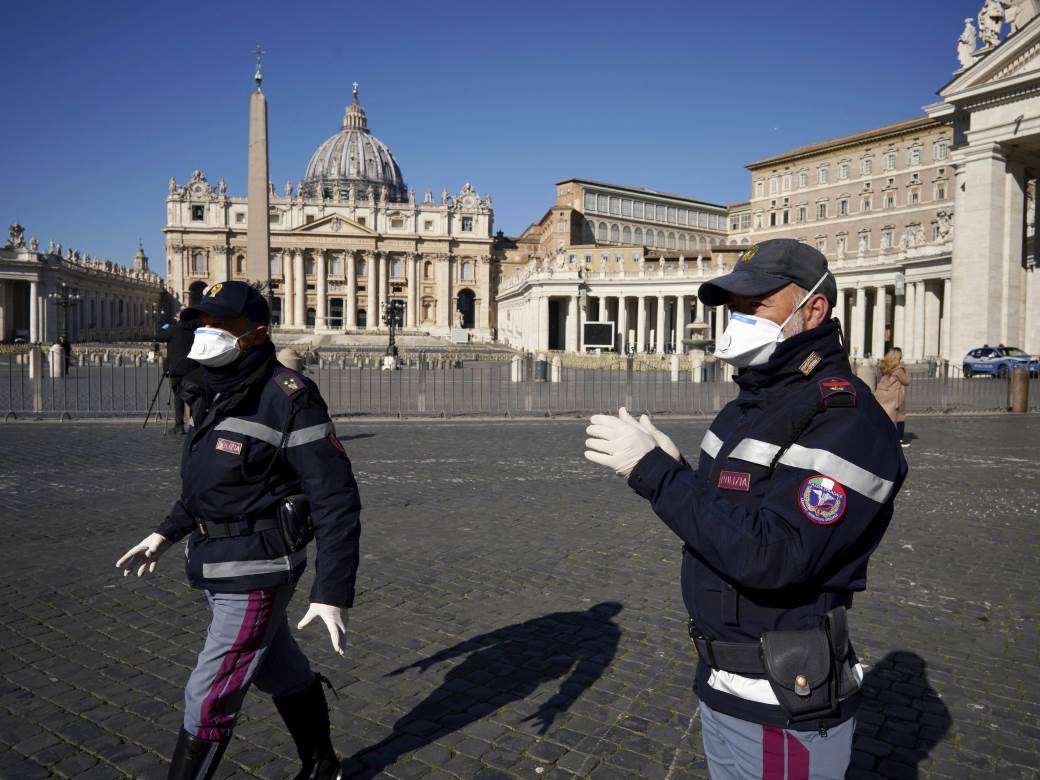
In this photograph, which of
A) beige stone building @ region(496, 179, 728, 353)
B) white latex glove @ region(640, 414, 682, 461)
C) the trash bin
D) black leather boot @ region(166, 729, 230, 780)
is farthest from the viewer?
beige stone building @ region(496, 179, 728, 353)

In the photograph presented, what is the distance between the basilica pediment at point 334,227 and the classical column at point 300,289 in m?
2.65

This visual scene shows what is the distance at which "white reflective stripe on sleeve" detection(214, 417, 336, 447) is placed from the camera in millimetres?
2660

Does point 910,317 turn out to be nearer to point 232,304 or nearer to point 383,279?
point 232,304

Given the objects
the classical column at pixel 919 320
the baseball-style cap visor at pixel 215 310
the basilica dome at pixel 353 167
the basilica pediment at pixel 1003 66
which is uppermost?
the basilica dome at pixel 353 167

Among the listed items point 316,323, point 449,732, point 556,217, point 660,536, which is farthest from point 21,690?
point 316,323

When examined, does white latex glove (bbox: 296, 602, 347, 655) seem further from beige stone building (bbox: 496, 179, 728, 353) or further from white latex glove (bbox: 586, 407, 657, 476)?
beige stone building (bbox: 496, 179, 728, 353)

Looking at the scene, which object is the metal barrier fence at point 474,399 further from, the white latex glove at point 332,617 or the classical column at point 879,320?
the classical column at point 879,320

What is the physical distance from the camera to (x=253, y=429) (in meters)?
2.66

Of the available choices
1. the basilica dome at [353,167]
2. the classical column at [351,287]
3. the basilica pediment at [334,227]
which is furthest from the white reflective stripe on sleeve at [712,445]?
the basilica dome at [353,167]

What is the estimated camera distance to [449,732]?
3.46 meters

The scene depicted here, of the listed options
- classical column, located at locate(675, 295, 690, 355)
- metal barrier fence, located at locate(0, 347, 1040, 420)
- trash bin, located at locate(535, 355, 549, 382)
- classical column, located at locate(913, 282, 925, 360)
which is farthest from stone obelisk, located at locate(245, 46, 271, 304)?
classical column, located at locate(675, 295, 690, 355)

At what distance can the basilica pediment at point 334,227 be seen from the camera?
90.9 meters

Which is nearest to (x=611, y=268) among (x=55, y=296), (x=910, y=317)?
(x=910, y=317)

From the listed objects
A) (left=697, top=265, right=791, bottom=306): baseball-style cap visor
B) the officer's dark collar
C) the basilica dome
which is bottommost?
the officer's dark collar
